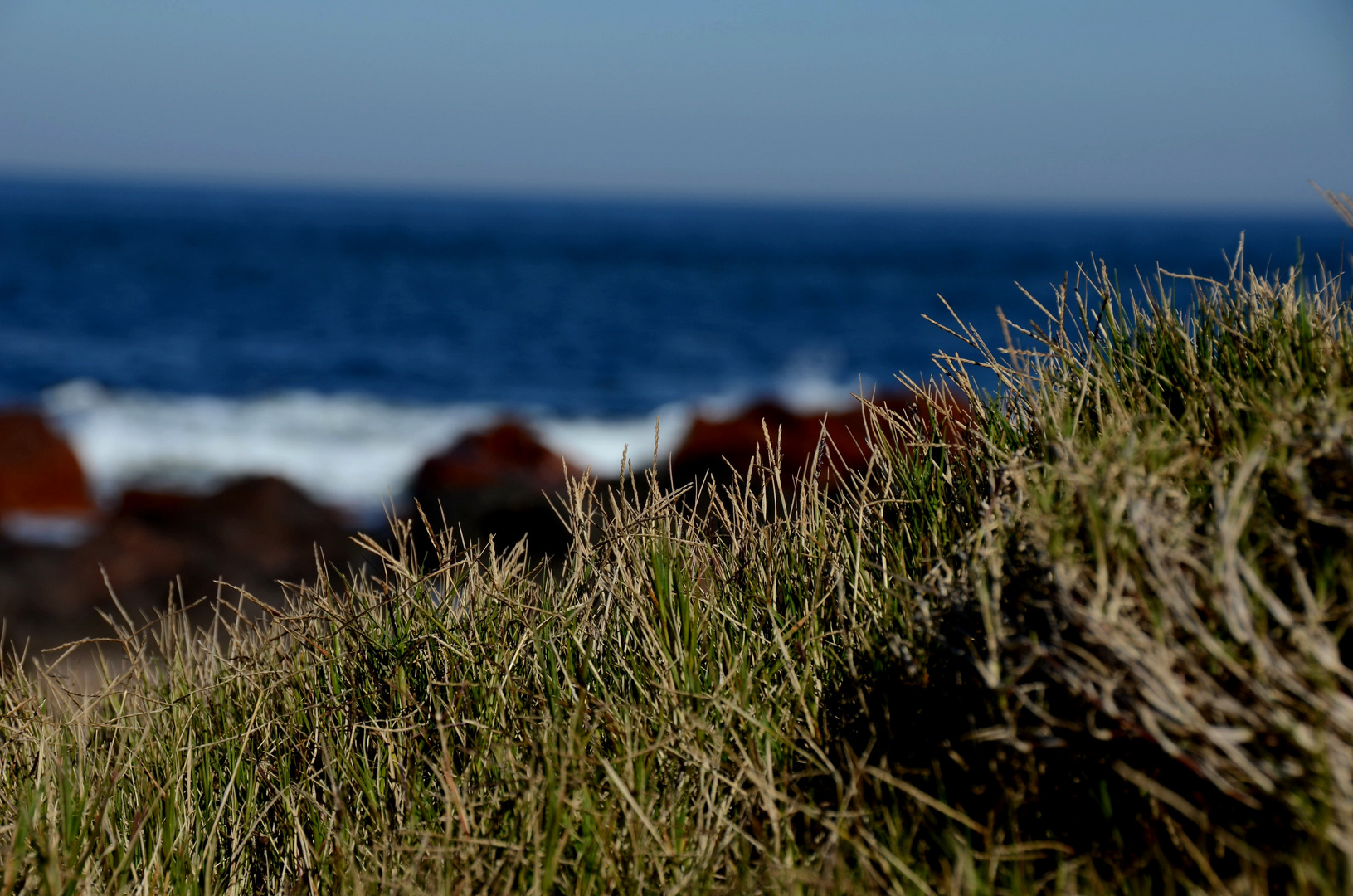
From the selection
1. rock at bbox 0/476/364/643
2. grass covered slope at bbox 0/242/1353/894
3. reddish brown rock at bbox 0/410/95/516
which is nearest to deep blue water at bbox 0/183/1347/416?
grass covered slope at bbox 0/242/1353/894

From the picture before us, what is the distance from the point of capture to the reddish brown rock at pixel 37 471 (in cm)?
1230

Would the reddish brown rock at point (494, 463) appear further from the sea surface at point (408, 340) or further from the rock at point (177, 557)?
the rock at point (177, 557)

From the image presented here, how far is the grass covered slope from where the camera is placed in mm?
1527

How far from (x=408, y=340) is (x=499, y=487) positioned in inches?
842

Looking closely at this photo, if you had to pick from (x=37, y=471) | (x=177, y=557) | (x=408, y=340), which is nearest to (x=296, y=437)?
(x=37, y=471)

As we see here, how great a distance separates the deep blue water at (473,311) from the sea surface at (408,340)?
159mm

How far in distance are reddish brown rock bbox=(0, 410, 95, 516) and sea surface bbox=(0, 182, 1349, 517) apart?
1.13m

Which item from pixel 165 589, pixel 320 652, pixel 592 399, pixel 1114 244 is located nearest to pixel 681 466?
pixel 165 589

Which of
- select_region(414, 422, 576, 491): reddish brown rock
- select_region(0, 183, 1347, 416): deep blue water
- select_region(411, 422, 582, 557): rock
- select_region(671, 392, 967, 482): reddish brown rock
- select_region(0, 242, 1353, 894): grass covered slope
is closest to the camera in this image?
select_region(0, 242, 1353, 894): grass covered slope

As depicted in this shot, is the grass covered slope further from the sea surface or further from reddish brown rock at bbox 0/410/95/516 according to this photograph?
reddish brown rock at bbox 0/410/95/516

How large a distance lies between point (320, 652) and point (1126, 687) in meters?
1.79

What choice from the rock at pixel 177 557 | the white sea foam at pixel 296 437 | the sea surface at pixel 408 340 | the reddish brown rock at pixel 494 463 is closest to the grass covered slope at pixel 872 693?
the sea surface at pixel 408 340

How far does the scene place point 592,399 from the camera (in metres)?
24.2

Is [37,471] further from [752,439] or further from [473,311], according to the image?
[473,311]
